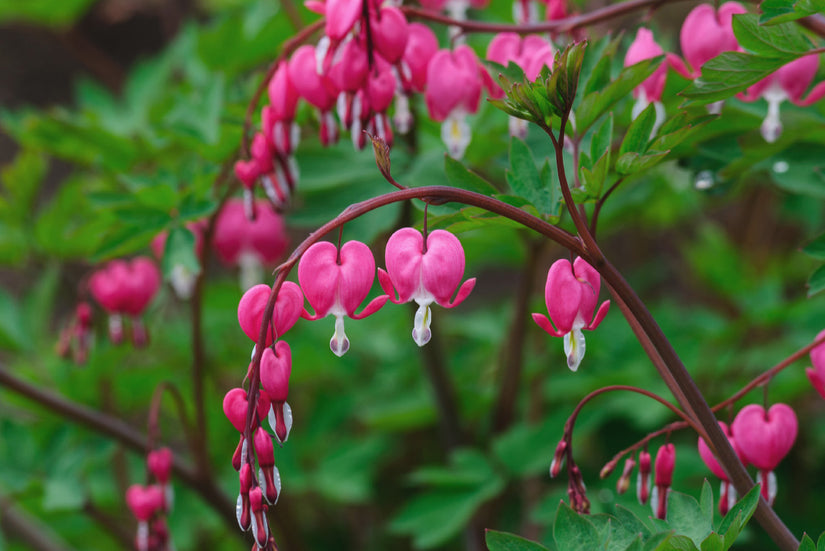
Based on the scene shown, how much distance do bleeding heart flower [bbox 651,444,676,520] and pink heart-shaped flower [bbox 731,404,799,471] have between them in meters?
0.08

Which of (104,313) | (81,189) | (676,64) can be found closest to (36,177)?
(81,189)

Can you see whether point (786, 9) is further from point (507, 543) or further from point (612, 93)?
point (507, 543)

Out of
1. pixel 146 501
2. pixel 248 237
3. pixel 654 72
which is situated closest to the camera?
pixel 654 72

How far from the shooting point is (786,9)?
75 centimetres

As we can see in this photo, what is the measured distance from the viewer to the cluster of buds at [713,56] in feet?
2.99

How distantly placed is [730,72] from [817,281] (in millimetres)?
256

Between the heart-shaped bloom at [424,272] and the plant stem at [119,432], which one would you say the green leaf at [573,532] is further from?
the plant stem at [119,432]

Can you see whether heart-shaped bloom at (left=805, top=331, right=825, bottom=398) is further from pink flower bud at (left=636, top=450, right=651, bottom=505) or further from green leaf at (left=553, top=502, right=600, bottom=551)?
green leaf at (left=553, top=502, right=600, bottom=551)

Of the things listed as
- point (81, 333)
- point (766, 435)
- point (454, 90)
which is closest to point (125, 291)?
point (81, 333)

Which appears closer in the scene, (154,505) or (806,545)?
(806,545)

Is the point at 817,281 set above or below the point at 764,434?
above

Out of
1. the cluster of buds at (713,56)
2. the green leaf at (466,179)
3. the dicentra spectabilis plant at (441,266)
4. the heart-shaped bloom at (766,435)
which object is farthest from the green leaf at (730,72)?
the heart-shaped bloom at (766,435)

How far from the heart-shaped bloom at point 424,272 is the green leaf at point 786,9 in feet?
1.24

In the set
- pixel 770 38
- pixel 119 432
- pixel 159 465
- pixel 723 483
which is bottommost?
pixel 119 432
